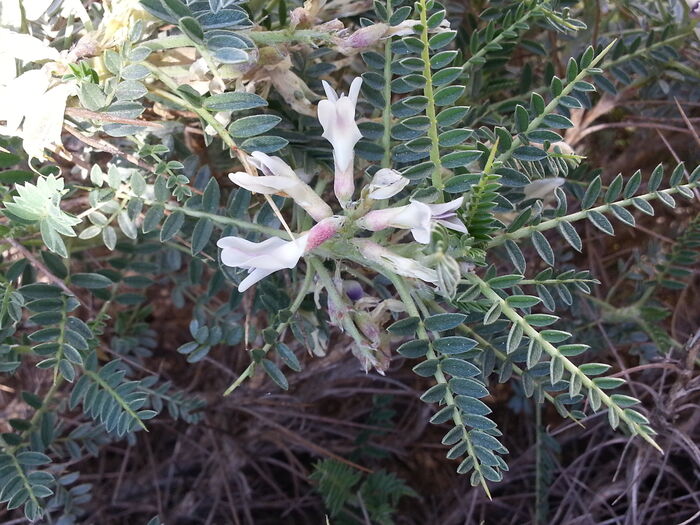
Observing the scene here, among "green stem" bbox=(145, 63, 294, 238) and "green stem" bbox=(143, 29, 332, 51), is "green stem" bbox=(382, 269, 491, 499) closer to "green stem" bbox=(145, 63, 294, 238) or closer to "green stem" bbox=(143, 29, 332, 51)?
"green stem" bbox=(145, 63, 294, 238)

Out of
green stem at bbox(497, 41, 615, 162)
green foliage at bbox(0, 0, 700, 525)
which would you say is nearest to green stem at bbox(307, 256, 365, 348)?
green foliage at bbox(0, 0, 700, 525)

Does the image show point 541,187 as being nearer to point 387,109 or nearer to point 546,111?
point 546,111

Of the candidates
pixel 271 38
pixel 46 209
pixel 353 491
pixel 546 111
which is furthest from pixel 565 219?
pixel 353 491

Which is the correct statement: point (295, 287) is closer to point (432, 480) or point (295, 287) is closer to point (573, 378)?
point (573, 378)

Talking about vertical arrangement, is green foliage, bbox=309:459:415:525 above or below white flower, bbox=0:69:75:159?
below

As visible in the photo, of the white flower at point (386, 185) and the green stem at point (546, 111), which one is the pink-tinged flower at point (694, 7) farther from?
the white flower at point (386, 185)

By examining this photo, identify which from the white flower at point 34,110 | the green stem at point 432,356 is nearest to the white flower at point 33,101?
the white flower at point 34,110
